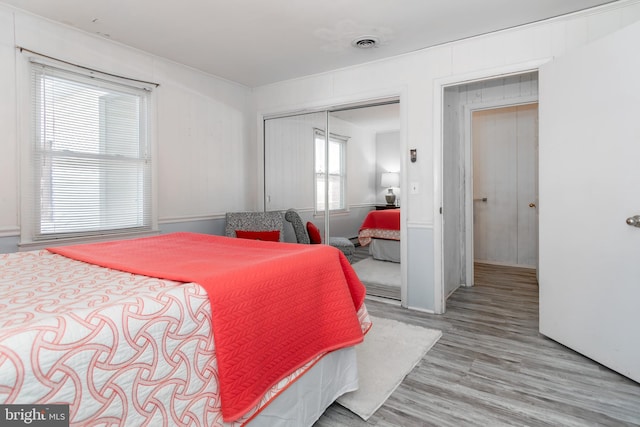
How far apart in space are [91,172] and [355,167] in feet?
8.64

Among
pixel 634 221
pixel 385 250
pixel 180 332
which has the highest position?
pixel 634 221

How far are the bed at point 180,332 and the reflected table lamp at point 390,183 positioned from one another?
84.5 inches

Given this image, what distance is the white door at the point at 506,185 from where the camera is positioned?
16.2 ft

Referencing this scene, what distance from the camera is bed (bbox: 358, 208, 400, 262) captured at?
3973mm

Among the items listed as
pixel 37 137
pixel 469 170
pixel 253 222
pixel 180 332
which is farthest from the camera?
pixel 469 170

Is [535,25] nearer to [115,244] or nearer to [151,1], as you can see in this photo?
[151,1]

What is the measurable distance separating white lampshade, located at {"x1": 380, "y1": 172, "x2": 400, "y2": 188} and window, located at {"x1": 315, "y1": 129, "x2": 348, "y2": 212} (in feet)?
1.49

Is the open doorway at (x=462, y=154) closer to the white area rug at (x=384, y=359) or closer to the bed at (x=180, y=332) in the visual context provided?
the white area rug at (x=384, y=359)

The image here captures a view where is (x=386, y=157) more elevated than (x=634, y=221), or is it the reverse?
(x=386, y=157)

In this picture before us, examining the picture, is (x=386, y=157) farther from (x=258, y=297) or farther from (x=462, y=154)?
(x=258, y=297)

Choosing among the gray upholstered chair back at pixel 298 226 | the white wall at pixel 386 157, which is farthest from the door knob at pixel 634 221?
the gray upholstered chair back at pixel 298 226

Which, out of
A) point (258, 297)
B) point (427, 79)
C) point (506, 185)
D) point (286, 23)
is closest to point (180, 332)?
point (258, 297)

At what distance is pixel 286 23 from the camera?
279cm

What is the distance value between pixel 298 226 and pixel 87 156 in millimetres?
2158
